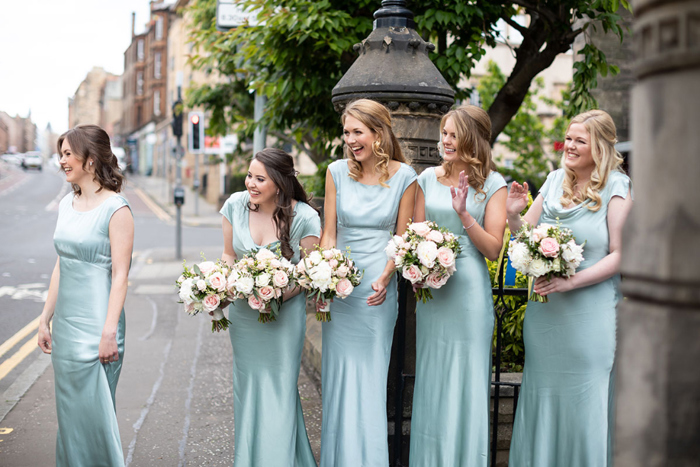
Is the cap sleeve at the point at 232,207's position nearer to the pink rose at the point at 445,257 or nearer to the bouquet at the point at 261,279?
the bouquet at the point at 261,279

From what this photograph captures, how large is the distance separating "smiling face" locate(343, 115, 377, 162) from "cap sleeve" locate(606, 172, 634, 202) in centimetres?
119

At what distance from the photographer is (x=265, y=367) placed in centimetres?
369

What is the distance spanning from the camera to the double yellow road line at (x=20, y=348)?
274 inches

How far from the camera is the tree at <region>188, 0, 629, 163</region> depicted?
23.7 feet

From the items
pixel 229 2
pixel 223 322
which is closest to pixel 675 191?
pixel 223 322

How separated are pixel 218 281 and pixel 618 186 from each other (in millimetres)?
1976

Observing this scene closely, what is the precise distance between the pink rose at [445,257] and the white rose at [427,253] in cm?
3

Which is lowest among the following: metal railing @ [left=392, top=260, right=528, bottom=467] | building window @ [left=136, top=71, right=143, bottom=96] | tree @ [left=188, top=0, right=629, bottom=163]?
metal railing @ [left=392, top=260, right=528, bottom=467]

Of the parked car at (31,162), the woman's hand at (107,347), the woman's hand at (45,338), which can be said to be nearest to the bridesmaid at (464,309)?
the woman's hand at (107,347)

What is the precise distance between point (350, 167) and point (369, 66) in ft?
3.71

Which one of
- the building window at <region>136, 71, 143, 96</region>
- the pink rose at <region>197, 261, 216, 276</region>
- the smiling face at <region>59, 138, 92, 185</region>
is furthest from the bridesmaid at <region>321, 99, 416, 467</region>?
the building window at <region>136, 71, 143, 96</region>

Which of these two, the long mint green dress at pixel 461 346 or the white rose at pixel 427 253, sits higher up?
the white rose at pixel 427 253

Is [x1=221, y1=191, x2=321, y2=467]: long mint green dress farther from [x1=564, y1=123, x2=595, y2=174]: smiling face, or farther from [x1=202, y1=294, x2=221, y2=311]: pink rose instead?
[x1=564, y1=123, x2=595, y2=174]: smiling face

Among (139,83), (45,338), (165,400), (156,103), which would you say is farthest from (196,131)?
(139,83)
